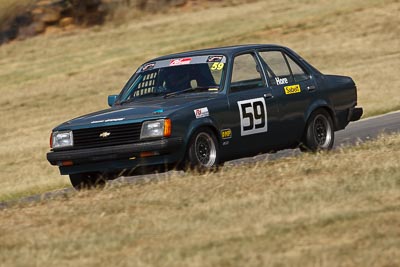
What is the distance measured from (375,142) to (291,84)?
1.34m

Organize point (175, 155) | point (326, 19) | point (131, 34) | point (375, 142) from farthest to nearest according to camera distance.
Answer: point (131, 34), point (326, 19), point (375, 142), point (175, 155)

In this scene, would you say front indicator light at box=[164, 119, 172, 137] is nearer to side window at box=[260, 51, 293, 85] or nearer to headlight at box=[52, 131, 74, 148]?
headlight at box=[52, 131, 74, 148]

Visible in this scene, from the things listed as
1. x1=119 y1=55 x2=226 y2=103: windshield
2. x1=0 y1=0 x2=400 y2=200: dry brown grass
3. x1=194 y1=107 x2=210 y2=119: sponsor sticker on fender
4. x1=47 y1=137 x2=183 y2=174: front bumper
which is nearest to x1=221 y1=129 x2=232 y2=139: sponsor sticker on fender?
x1=194 y1=107 x2=210 y2=119: sponsor sticker on fender

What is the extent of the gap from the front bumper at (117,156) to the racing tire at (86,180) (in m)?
0.24

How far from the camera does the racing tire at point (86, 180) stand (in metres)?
10.7

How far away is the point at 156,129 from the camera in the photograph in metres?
10.0

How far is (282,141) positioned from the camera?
11.3 metres

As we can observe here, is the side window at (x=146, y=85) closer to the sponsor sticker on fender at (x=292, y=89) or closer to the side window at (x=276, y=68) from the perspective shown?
the side window at (x=276, y=68)

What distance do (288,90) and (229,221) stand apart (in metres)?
4.29

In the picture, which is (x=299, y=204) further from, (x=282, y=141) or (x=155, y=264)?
(x=282, y=141)

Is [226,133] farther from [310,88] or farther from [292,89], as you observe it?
[310,88]

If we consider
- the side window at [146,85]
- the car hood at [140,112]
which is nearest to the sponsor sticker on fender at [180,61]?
the side window at [146,85]

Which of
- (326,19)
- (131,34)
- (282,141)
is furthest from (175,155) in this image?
(131,34)

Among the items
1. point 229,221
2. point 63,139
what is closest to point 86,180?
point 63,139
